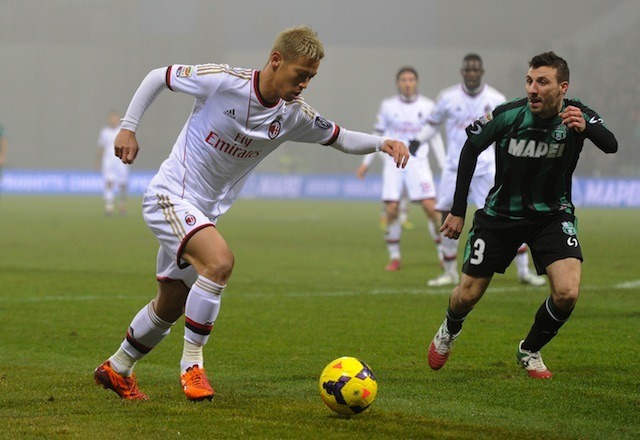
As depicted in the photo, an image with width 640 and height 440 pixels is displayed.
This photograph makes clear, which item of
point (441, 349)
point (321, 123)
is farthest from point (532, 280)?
point (321, 123)

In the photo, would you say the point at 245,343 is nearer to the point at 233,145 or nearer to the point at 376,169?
the point at 233,145

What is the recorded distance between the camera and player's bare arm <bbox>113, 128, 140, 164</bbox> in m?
5.71

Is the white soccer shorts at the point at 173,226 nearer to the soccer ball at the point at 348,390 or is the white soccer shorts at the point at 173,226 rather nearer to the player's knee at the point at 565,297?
the soccer ball at the point at 348,390

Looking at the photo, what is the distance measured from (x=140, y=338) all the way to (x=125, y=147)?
107 cm

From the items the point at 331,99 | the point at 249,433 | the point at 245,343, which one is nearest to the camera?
the point at 249,433

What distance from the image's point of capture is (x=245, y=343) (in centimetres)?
804

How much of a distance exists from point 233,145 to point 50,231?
51.8 feet

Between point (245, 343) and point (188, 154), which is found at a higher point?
point (188, 154)

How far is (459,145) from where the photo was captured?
41.4 ft

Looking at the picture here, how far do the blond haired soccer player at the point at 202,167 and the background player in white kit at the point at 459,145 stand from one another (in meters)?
5.89

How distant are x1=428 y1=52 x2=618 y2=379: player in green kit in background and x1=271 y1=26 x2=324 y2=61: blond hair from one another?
125 cm

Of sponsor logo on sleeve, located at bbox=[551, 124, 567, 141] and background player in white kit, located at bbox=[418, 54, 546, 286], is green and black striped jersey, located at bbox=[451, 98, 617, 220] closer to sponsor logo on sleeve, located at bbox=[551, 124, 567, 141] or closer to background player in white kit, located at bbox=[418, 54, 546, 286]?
sponsor logo on sleeve, located at bbox=[551, 124, 567, 141]

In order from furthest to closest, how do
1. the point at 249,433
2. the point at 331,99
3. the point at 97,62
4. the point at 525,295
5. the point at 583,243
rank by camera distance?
the point at 97,62
the point at 331,99
the point at 583,243
the point at 525,295
the point at 249,433

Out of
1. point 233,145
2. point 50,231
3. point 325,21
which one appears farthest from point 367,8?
point 233,145
